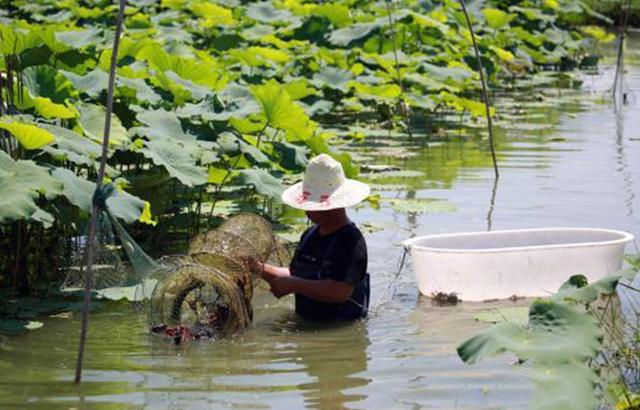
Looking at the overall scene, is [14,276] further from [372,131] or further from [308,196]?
[372,131]

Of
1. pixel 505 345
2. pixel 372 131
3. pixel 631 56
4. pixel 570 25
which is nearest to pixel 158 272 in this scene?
pixel 505 345

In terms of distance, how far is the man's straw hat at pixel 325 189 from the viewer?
19.3ft

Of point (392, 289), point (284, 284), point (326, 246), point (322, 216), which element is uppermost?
point (322, 216)

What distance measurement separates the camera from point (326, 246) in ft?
19.6

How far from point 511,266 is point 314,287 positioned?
103 cm

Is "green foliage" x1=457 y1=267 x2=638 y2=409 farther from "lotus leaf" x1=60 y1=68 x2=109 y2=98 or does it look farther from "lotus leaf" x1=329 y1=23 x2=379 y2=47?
"lotus leaf" x1=329 y1=23 x2=379 y2=47

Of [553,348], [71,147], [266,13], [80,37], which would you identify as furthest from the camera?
[266,13]

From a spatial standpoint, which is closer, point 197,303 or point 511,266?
point 197,303

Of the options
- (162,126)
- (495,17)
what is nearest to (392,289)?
(162,126)

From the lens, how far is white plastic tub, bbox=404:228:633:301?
20.8 ft

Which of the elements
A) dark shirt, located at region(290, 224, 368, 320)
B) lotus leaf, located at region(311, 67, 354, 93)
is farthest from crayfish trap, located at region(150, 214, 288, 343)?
lotus leaf, located at region(311, 67, 354, 93)

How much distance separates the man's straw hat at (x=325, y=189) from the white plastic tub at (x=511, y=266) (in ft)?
2.04

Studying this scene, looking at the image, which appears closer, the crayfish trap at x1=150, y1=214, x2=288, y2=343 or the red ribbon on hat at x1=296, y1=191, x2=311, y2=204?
the crayfish trap at x1=150, y1=214, x2=288, y2=343

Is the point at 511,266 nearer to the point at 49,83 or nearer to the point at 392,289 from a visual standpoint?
the point at 392,289
